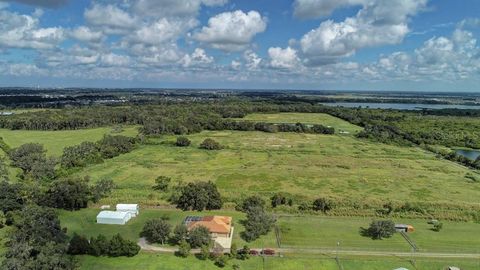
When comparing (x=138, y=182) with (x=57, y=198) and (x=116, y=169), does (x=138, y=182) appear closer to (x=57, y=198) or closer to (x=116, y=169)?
(x=116, y=169)

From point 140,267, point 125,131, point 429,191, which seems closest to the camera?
point 140,267

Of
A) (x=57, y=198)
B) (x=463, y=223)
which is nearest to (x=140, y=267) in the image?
(x=57, y=198)

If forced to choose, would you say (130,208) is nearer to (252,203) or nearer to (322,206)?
(252,203)

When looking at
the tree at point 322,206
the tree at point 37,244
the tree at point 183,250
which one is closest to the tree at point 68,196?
the tree at point 37,244

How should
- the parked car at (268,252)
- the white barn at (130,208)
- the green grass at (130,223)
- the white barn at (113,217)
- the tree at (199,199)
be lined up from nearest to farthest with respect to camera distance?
the parked car at (268,252)
the green grass at (130,223)
the white barn at (113,217)
the white barn at (130,208)
the tree at (199,199)

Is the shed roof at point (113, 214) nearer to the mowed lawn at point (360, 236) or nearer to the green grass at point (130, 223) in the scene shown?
the green grass at point (130, 223)

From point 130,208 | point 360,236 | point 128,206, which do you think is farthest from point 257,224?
point 128,206

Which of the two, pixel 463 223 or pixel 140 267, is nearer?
pixel 140 267
